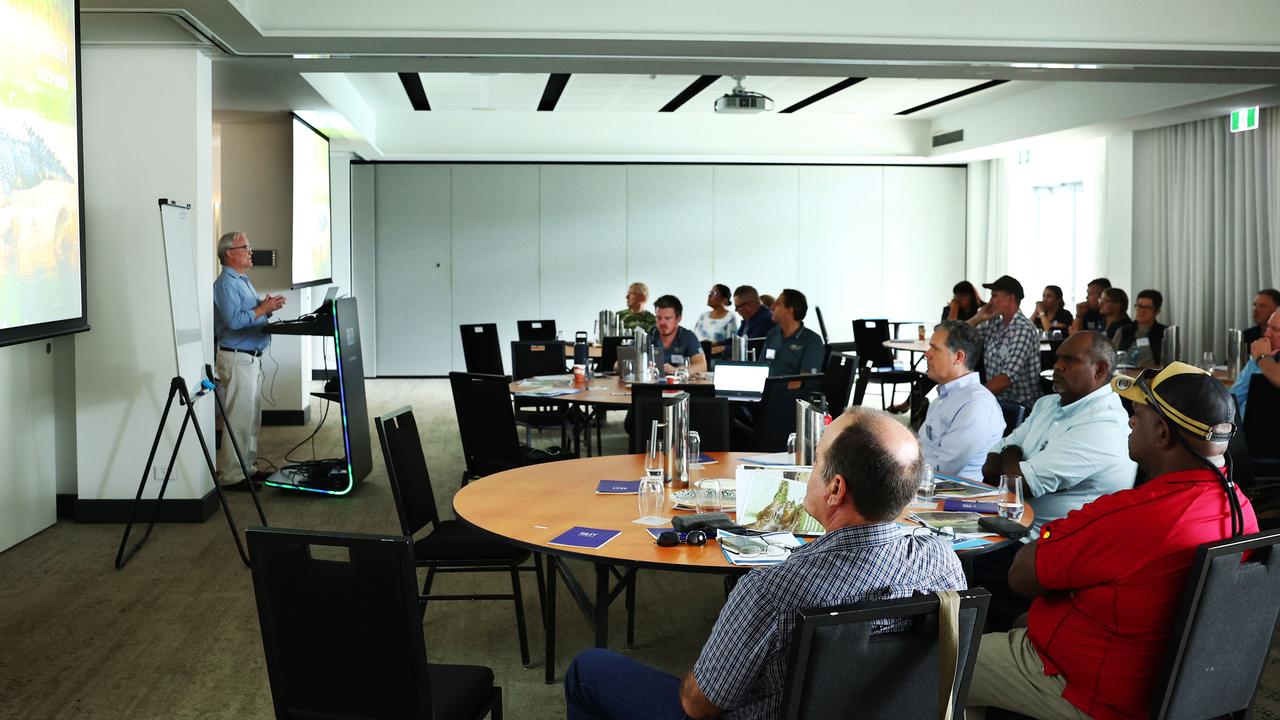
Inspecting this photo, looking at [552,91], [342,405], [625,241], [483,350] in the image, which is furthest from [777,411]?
[625,241]

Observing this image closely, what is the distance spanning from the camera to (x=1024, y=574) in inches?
99.9

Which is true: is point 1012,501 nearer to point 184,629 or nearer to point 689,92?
point 184,629

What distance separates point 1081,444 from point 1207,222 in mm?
7935

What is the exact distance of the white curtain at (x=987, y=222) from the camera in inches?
536

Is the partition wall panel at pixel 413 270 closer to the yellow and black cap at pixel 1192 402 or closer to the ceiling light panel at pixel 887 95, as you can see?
the ceiling light panel at pixel 887 95

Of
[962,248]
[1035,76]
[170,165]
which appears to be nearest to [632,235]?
[962,248]

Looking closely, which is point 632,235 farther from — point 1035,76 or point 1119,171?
point 1035,76

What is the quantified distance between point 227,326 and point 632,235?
7679 millimetres

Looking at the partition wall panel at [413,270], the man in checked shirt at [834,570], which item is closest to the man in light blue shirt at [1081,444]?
the man in checked shirt at [834,570]

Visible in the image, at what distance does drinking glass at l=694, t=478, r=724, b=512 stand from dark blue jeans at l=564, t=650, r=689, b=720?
0.93 metres

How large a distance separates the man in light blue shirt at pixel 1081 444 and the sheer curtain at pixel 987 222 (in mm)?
10409

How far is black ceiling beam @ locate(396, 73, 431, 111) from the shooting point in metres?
10.2

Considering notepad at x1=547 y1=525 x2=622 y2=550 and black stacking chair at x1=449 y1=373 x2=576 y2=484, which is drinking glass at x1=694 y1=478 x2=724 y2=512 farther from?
black stacking chair at x1=449 y1=373 x2=576 y2=484

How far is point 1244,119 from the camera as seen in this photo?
9609 millimetres
